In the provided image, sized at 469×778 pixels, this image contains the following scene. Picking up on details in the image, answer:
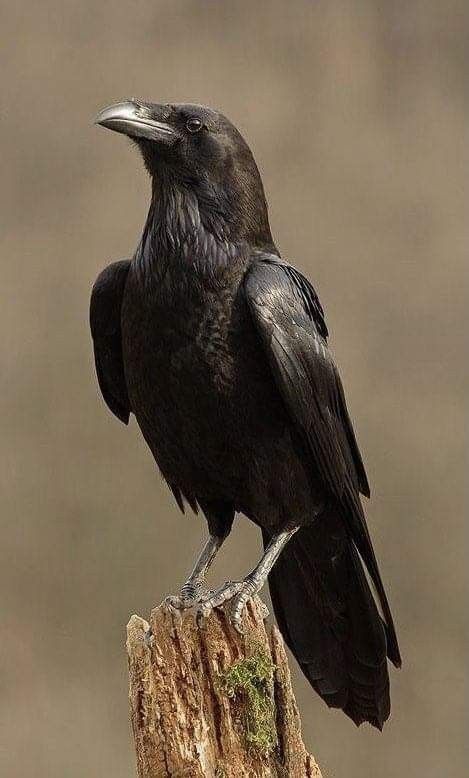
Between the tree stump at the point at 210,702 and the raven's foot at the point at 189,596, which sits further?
the raven's foot at the point at 189,596

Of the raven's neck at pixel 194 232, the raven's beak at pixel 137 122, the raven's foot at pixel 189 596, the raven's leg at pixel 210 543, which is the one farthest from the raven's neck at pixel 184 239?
the raven's foot at pixel 189 596

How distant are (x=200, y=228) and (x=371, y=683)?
131cm

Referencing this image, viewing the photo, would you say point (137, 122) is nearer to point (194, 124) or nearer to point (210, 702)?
point (194, 124)

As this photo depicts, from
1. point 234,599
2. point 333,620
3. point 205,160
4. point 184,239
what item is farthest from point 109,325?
point 333,620

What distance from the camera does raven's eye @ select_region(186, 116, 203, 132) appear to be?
2791mm

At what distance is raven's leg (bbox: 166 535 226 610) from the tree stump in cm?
4

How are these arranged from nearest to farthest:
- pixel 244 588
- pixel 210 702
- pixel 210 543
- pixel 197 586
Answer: pixel 210 702 < pixel 244 588 < pixel 197 586 < pixel 210 543

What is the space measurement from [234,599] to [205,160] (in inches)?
42.2

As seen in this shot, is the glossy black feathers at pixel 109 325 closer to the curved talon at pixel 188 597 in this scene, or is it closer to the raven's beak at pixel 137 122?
the raven's beak at pixel 137 122

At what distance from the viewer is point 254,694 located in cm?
263

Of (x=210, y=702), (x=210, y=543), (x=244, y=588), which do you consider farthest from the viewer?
(x=210, y=543)

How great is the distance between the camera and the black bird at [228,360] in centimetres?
272

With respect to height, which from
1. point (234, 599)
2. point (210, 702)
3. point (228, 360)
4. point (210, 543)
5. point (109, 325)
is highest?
point (109, 325)

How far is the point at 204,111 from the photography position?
2809 millimetres
